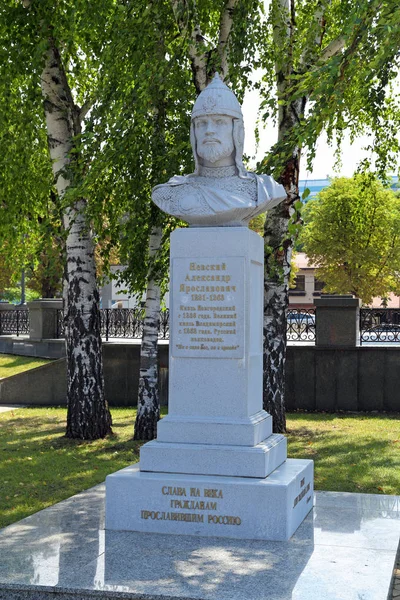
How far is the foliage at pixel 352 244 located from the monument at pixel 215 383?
116 ft

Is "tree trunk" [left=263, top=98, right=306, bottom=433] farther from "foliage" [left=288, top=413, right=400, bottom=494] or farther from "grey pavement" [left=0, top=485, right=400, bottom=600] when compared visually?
"grey pavement" [left=0, top=485, right=400, bottom=600]

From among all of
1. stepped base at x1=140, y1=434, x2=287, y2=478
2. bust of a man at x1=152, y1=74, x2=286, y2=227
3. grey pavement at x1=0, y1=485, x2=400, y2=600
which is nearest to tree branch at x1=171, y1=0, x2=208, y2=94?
bust of a man at x1=152, y1=74, x2=286, y2=227

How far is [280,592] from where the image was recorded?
5852 mm

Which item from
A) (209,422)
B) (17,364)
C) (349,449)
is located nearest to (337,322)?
(349,449)

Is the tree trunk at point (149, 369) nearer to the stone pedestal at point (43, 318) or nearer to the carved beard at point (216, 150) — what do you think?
the carved beard at point (216, 150)

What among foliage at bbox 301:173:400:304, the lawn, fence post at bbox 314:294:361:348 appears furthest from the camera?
foliage at bbox 301:173:400:304

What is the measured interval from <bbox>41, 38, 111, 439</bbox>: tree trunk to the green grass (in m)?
8.19

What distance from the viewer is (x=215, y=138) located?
26.3 ft

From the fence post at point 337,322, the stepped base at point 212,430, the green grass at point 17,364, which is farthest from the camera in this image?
the green grass at point 17,364

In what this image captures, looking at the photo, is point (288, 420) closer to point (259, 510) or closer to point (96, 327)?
point (96, 327)

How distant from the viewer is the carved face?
8031 millimetres

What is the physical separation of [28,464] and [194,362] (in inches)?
219

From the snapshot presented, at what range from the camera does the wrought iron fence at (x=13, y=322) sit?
2827 cm

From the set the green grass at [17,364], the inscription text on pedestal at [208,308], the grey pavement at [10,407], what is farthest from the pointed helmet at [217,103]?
the green grass at [17,364]
